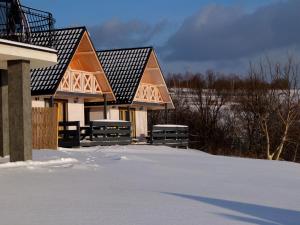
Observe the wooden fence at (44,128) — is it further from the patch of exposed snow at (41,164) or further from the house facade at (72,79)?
the patch of exposed snow at (41,164)

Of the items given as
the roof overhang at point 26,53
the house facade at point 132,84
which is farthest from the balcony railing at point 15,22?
the house facade at point 132,84

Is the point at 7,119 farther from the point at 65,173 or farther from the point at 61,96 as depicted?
the point at 61,96

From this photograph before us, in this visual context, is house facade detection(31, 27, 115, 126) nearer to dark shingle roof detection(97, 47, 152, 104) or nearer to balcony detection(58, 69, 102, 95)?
balcony detection(58, 69, 102, 95)

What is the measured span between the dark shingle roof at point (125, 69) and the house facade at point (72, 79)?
6.79 feet

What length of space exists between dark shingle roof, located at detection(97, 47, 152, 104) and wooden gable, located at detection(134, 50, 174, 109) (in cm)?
83

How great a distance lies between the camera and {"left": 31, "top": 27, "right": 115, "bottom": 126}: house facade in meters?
27.8

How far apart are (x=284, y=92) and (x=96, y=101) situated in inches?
530

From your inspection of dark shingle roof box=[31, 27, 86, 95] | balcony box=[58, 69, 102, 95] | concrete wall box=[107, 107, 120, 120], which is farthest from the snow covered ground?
concrete wall box=[107, 107, 120, 120]

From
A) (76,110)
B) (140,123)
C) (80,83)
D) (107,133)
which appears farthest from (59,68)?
(140,123)

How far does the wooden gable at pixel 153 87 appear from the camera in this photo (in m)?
37.5

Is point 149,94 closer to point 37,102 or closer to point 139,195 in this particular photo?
point 37,102

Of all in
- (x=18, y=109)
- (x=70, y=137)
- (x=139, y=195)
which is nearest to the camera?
(x=139, y=195)

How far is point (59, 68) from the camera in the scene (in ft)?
92.3

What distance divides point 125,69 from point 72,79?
24.0ft
